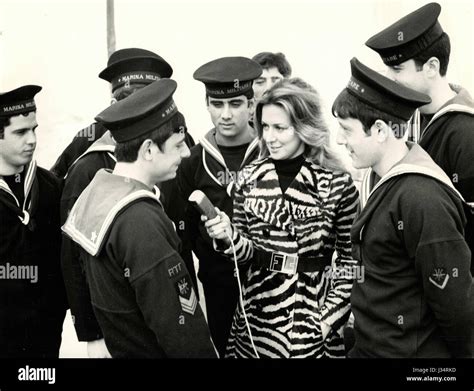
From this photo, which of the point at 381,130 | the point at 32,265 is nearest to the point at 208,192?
the point at 32,265

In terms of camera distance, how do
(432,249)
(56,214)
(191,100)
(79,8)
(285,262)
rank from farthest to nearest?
(191,100)
(79,8)
(56,214)
(285,262)
(432,249)

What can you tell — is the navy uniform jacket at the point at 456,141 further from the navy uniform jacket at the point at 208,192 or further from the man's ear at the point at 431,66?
the navy uniform jacket at the point at 208,192

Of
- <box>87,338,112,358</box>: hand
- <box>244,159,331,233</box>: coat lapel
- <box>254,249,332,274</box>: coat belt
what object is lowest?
<box>87,338,112,358</box>: hand

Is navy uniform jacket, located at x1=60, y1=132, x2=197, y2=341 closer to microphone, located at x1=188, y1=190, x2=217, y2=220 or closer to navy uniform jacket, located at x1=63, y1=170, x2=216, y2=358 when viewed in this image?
navy uniform jacket, located at x1=63, y1=170, x2=216, y2=358

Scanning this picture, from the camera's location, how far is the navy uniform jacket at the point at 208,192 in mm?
2768

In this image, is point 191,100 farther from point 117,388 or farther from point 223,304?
point 117,388

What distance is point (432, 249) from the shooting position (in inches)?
71.1

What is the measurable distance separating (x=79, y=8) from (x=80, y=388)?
1.80 metres

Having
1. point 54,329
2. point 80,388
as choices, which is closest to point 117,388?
point 80,388

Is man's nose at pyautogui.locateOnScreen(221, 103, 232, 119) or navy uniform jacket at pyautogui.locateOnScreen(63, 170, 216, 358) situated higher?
man's nose at pyautogui.locateOnScreen(221, 103, 232, 119)

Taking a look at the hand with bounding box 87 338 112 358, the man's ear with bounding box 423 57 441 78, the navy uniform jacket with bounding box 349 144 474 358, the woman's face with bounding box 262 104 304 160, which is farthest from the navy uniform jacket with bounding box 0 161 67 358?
the man's ear with bounding box 423 57 441 78

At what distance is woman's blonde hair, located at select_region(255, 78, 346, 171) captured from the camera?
91.1 inches
